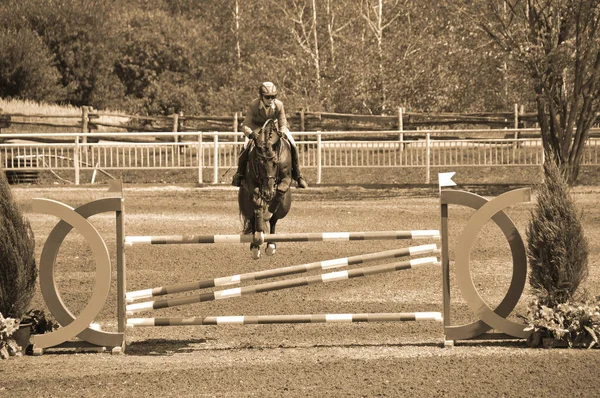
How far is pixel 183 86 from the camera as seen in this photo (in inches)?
1982

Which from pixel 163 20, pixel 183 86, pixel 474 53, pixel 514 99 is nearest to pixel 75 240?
pixel 474 53

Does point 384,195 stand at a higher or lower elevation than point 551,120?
lower

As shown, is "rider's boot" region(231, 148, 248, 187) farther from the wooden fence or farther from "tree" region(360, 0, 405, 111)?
"tree" region(360, 0, 405, 111)

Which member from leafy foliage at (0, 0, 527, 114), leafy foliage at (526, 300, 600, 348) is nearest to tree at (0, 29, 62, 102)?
leafy foliage at (0, 0, 527, 114)

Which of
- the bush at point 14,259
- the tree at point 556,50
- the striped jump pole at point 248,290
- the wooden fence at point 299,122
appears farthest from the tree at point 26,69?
the striped jump pole at point 248,290

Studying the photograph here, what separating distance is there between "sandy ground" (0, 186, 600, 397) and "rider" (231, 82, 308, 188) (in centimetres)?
145

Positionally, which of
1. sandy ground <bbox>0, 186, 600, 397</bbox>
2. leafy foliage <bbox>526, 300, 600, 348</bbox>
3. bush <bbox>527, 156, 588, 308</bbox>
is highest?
bush <bbox>527, 156, 588, 308</bbox>

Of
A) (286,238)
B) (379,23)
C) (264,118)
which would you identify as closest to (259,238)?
(286,238)

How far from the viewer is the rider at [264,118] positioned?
9461mm

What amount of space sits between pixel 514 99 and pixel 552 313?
3555 centimetres

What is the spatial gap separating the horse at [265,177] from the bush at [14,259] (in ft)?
6.22

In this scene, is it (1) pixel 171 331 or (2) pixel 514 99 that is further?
(2) pixel 514 99

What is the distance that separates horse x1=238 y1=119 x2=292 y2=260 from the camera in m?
9.06

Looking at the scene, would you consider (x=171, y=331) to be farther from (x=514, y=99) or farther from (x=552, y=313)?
(x=514, y=99)
